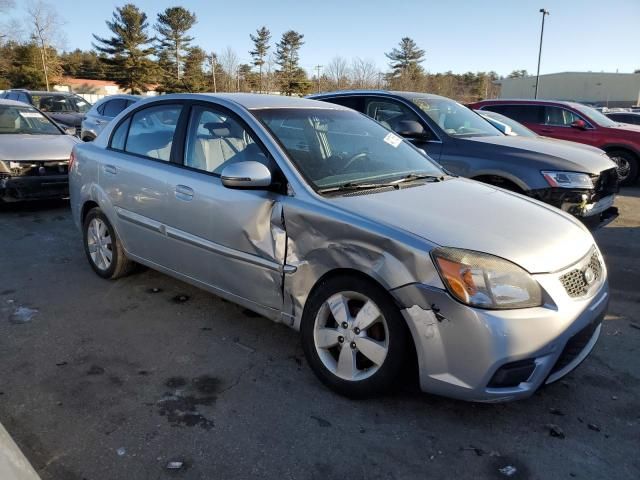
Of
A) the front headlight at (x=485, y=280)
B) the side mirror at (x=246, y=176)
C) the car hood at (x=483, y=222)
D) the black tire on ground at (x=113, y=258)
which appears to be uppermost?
the side mirror at (x=246, y=176)

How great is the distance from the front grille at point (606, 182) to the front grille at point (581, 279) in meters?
2.97

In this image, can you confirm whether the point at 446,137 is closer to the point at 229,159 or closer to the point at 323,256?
the point at 229,159

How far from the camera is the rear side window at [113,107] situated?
1209 cm

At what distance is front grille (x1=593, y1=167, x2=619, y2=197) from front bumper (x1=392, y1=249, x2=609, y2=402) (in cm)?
355

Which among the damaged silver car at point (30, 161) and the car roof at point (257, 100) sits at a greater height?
the car roof at point (257, 100)

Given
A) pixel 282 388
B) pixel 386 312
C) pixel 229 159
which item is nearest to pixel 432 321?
pixel 386 312

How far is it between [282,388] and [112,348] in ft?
4.17

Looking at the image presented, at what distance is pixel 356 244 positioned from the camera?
8.95 feet

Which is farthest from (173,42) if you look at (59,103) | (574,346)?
(574,346)

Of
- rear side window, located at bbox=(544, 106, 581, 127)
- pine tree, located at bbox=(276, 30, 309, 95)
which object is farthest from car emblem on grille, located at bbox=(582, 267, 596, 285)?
pine tree, located at bbox=(276, 30, 309, 95)

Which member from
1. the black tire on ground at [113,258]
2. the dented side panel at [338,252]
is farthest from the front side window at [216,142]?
the black tire on ground at [113,258]

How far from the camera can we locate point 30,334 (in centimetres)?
369

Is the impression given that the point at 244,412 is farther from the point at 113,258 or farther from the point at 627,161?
the point at 627,161

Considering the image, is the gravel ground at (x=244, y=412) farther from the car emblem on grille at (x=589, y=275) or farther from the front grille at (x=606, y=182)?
the front grille at (x=606, y=182)
